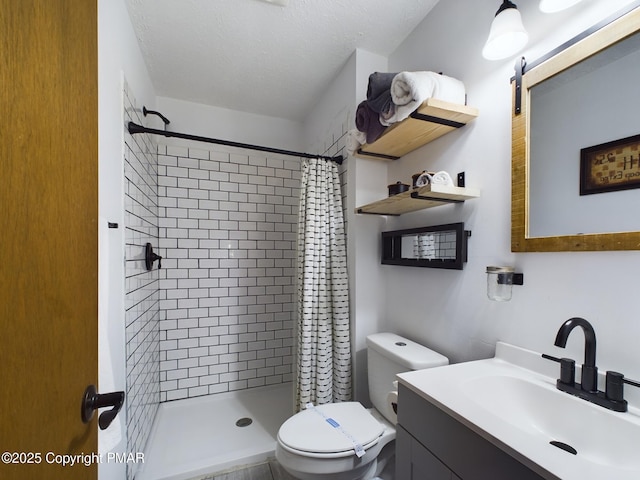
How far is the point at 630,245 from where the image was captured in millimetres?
714

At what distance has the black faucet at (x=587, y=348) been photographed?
0.74 meters

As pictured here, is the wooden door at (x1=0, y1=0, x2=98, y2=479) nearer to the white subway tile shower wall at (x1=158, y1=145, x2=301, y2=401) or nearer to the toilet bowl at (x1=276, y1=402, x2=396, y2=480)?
the toilet bowl at (x1=276, y1=402, x2=396, y2=480)

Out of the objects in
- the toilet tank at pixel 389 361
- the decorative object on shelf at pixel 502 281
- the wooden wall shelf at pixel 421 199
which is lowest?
the toilet tank at pixel 389 361

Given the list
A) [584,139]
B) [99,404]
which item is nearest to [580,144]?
[584,139]

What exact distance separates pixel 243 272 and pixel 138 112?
136cm

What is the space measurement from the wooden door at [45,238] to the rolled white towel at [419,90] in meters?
1.03

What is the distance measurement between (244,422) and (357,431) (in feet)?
3.86

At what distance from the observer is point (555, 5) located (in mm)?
825

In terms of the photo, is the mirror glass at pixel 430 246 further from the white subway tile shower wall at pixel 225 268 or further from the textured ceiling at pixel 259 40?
the white subway tile shower wall at pixel 225 268

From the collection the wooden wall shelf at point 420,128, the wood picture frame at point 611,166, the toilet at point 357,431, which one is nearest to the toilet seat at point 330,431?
the toilet at point 357,431

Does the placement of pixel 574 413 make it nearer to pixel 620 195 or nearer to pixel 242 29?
pixel 620 195

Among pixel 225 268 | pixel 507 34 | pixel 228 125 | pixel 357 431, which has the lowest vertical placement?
pixel 357 431

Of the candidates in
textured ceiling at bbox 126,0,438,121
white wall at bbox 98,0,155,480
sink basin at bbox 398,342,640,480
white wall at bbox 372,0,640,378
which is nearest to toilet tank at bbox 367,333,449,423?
white wall at bbox 372,0,640,378

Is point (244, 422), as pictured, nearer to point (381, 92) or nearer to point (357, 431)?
point (357, 431)
